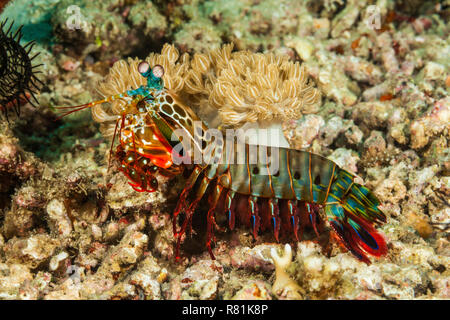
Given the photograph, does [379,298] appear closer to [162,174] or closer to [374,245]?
[374,245]

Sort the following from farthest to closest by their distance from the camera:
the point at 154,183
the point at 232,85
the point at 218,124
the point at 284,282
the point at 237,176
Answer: the point at 218,124 < the point at 232,85 < the point at 237,176 < the point at 154,183 < the point at 284,282

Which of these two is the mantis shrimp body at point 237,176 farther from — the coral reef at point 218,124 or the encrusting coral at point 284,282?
the encrusting coral at point 284,282

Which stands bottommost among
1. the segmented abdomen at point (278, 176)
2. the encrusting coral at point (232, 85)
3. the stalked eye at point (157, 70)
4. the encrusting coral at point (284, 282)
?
the encrusting coral at point (284, 282)

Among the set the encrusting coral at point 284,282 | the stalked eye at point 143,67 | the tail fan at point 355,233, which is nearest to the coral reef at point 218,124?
the encrusting coral at point 284,282

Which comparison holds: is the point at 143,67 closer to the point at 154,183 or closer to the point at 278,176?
the point at 154,183

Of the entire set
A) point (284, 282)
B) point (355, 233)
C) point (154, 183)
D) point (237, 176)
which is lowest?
point (284, 282)

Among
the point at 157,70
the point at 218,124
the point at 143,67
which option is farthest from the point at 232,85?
the point at 143,67
